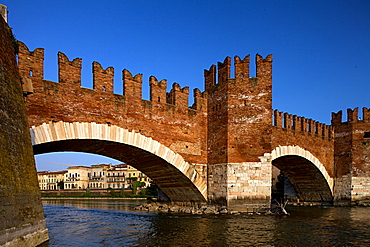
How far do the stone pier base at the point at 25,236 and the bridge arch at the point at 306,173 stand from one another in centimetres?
1508

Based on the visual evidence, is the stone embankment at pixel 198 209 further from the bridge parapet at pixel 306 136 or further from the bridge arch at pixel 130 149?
the bridge parapet at pixel 306 136

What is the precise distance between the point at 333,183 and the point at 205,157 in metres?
13.0

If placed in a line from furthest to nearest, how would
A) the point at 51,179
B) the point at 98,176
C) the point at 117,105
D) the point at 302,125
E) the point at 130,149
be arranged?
1. the point at 51,179
2. the point at 98,176
3. the point at 302,125
4. the point at 130,149
5. the point at 117,105

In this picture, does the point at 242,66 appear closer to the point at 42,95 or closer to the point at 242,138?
the point at 242,138

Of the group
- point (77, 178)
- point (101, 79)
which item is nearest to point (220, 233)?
point (101, 79)

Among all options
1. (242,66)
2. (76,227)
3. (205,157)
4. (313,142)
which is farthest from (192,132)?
(313,142)

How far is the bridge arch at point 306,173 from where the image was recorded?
22591 mm

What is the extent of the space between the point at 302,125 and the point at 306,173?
443 cm

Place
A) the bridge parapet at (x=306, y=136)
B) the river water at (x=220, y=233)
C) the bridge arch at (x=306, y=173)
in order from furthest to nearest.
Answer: the bridge arch at (x=306, y=173) → the bridge parapet at (x=306, y=136) → the river water at (x=220, y=233)

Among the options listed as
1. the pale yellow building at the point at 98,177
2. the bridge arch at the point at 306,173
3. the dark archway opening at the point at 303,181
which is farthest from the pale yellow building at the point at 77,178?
the bridge arch at the point at 306,173

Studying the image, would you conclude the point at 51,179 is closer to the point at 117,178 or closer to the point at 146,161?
the point at 117,178

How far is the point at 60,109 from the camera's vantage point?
12.6 m

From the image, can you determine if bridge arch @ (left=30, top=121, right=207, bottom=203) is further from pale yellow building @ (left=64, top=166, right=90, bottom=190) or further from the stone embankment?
pale yellow building @ (left=64, top=166, right=90, bottom=190)

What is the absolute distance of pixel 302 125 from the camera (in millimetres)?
23188
